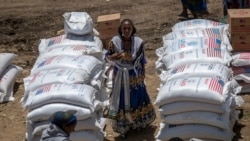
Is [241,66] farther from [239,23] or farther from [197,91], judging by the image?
[197,91]

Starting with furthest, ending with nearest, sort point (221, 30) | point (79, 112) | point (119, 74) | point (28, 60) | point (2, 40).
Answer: point (2, 40) < point (28, 60) < point (221, 30) < point (119, 74) < point (79, 112)

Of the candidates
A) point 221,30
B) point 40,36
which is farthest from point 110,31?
point 40,36

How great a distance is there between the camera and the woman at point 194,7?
13.3 m

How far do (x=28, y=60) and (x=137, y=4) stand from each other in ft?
13.8

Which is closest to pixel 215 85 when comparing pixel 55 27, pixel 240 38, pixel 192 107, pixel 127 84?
pixel 192 107

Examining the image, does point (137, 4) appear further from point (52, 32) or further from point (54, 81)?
point (54, 81)

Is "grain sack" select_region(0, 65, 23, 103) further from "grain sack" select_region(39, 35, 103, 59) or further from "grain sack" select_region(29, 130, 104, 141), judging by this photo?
"grain sack" select_region(29, 130, 104, 141)

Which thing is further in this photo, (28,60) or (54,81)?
(28,60)

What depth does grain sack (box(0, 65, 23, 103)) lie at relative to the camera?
9641mm

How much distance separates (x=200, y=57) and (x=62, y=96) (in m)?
1.87

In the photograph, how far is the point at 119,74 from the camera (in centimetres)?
805

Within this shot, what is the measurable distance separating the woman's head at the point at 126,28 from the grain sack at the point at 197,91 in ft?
2.63

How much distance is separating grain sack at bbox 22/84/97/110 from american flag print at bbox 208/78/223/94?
4.58ft

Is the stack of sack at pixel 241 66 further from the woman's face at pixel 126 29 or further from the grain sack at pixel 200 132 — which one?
the woman's face at pixel 126 29
